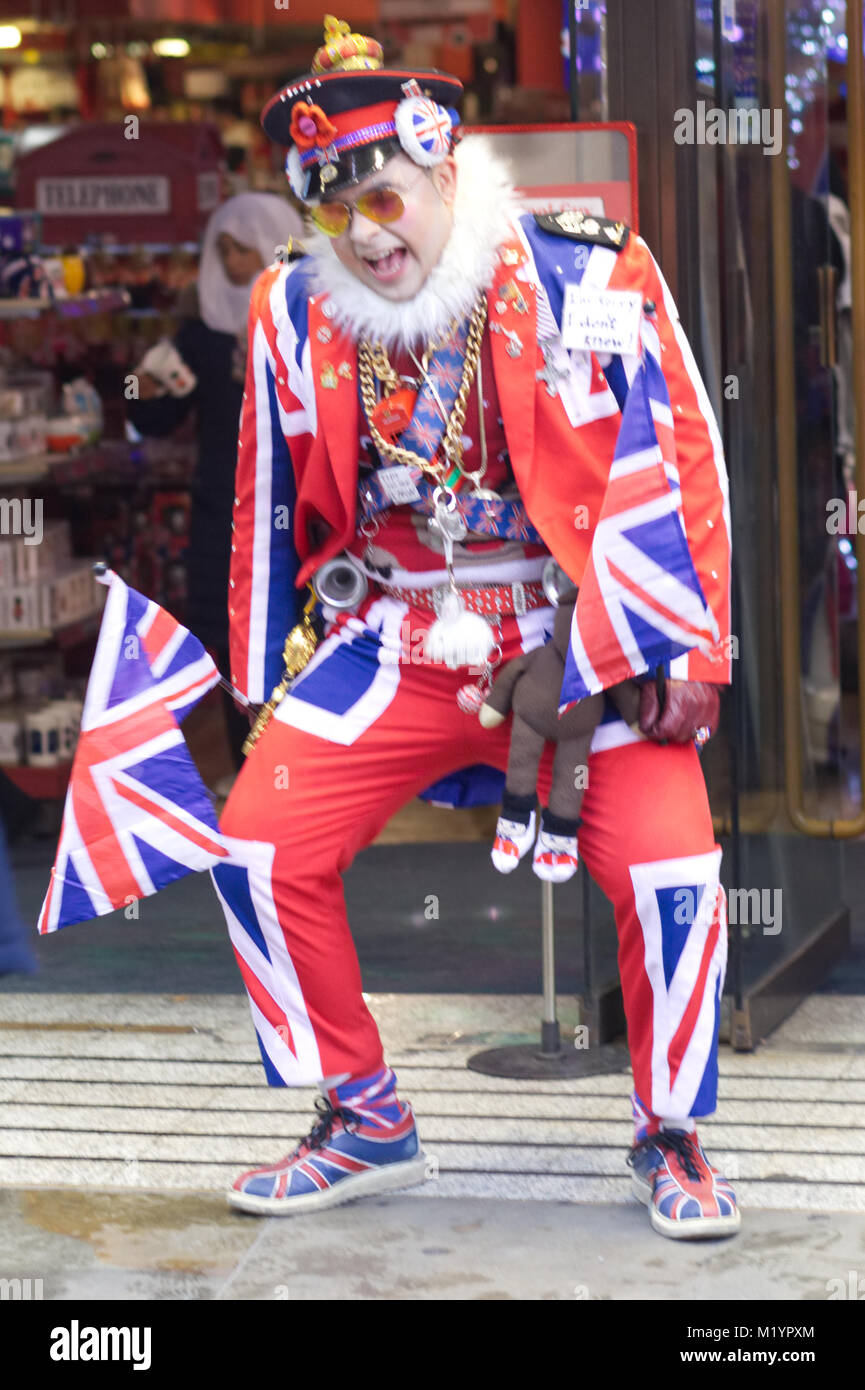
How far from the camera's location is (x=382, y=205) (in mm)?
2902

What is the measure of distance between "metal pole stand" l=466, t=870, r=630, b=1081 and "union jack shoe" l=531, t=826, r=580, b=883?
0.70 metres

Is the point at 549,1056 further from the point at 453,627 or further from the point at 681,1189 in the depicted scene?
the point at 453,627

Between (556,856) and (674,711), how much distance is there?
0.85 feet

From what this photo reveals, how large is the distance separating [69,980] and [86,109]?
3749 mm

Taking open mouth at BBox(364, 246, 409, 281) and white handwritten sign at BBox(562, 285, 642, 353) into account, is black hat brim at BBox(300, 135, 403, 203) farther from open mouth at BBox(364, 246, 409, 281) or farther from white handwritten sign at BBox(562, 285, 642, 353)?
white handwritten sign at BBox(562, 285, 642, 353)

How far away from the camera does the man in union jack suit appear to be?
9.47ft

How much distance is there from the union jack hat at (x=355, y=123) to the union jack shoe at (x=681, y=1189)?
1.43m

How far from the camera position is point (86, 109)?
7.15 m

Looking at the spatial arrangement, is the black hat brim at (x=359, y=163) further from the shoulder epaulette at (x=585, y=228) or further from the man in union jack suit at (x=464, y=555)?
the shoulder epaulette at (x=585, y=228)

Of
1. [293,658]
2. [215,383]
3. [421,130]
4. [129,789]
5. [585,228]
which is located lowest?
[129,789]

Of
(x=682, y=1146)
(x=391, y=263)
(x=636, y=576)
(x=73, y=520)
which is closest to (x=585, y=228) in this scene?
(x=391, y=263)

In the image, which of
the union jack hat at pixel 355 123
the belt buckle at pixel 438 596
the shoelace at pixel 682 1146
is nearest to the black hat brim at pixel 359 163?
the union jack hat at pixel 355 123

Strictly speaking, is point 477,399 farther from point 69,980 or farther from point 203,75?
point 203,75
